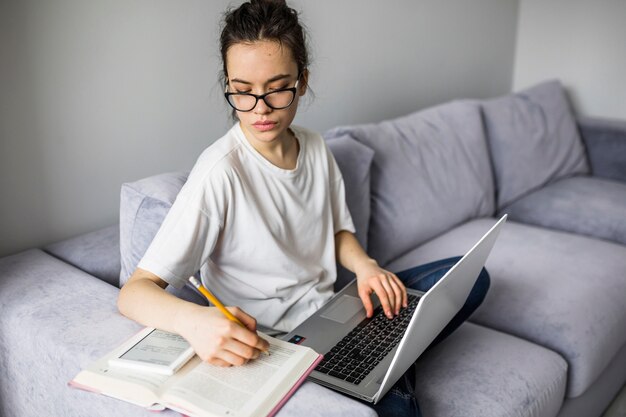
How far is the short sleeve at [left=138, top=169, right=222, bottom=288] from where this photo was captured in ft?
3.77

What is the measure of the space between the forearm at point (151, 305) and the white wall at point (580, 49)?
2741mm

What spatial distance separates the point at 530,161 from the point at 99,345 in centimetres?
197

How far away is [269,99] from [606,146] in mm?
2081

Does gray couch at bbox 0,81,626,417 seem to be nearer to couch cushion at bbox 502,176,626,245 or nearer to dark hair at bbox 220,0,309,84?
couch cushion at bbox 502,176,626,245

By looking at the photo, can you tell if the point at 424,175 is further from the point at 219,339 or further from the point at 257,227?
the point at 219,339

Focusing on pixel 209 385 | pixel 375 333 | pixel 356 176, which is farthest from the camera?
pixel 356 176

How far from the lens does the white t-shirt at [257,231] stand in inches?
46.4

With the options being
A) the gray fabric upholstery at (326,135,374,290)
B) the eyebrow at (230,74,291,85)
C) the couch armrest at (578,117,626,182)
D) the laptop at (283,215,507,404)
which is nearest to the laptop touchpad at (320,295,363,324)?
the laptop at (283,215,507,404)

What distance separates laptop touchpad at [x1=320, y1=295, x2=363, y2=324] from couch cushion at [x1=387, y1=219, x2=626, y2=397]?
0.48 meters

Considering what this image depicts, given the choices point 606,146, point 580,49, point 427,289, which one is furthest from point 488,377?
point 580,49

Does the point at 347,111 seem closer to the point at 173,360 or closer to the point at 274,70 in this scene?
the point at 274,70

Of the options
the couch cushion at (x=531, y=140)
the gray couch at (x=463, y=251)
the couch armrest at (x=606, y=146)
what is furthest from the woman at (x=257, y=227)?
the couch armrest at (x=606, y=146)

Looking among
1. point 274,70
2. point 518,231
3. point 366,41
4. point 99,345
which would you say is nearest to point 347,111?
point 366,41

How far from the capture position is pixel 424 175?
82.9 inches
